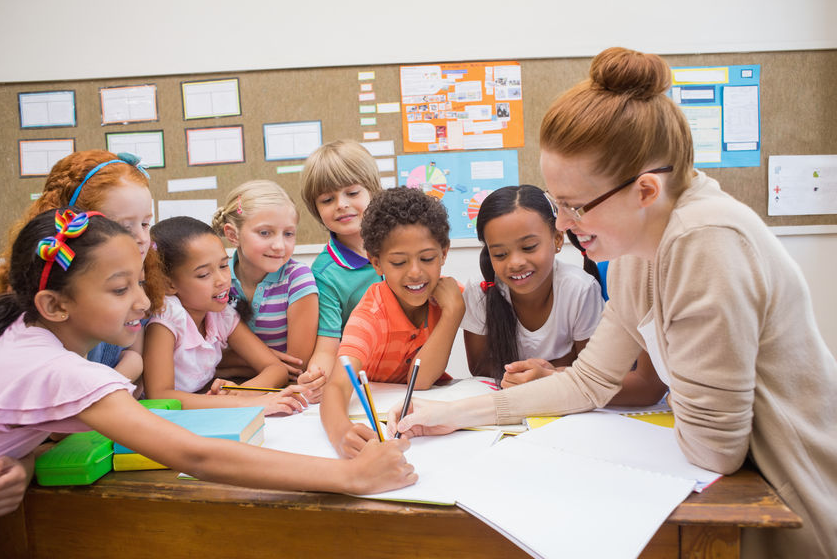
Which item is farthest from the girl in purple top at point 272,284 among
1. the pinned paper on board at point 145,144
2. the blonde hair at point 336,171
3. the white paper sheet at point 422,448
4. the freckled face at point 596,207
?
the pinned paper on board at point 145,144

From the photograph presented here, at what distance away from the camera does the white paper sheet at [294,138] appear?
121 inches

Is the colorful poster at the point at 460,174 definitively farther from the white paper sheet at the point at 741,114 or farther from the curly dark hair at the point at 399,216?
the curly dark hair at the point at 399,216

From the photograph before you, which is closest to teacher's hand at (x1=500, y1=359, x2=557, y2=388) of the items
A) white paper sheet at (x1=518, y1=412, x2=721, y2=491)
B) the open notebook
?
the open notebook

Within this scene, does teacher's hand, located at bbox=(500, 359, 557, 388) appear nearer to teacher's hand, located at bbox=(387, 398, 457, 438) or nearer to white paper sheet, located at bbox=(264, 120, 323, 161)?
teacher's hand, located at bbox=(387, 398, 457, 438)

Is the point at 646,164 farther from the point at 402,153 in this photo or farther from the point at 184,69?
the point at 184,69

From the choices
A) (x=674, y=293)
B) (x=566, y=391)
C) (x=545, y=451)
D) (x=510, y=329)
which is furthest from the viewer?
(x=510, y=329)

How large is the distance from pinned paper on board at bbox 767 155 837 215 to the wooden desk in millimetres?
2798

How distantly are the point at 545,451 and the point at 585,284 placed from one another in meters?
0.76

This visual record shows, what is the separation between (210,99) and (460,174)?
143 cm

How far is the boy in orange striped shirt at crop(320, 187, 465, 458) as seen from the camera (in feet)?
4.73

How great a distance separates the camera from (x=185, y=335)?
148cm

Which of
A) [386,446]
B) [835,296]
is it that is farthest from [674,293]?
[835,296]

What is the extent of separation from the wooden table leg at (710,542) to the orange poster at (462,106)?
8.39 ft

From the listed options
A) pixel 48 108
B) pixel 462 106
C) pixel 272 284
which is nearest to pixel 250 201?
pixel 272 284
